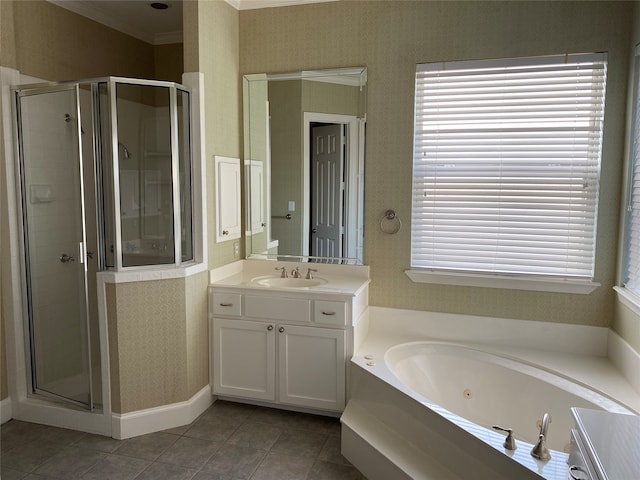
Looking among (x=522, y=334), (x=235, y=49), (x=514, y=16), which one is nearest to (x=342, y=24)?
(x=235, y=49)

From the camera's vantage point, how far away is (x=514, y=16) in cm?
291

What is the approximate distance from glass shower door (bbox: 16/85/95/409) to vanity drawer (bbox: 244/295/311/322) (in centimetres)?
102

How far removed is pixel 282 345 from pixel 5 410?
175 cm

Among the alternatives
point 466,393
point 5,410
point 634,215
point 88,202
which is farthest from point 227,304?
point 634,215

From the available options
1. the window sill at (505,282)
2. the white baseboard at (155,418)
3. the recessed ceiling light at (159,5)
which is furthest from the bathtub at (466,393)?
the recessed ceiling light at (159,5)

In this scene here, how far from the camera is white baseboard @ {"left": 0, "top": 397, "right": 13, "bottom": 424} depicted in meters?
2.90

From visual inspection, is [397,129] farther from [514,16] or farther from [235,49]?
[235,49]

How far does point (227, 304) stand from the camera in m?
3.07

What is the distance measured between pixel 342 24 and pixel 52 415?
3138 mm

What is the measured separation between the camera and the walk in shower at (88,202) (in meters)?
2.75

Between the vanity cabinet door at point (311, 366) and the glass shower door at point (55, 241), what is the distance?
1.19 m

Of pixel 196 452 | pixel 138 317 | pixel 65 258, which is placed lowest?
pixel 196 452

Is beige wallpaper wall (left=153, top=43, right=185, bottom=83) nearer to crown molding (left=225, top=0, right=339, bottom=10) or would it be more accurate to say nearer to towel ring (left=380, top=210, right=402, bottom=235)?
crown molding (left=225, top=0, right=339, bottom=10)

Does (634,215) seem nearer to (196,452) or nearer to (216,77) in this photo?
(216,77)
